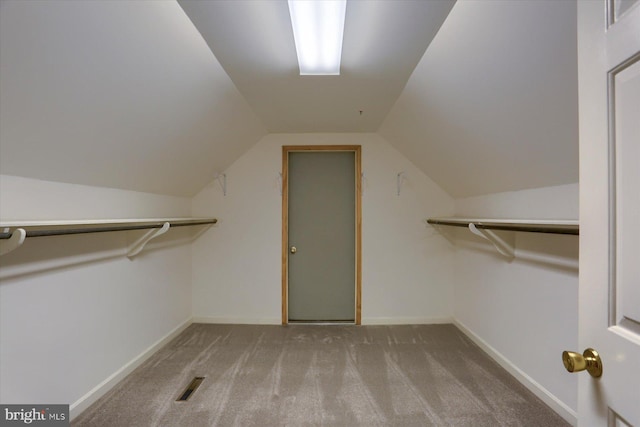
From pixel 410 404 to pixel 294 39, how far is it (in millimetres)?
2356

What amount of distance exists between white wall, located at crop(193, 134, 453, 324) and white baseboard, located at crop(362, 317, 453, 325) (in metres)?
0.01

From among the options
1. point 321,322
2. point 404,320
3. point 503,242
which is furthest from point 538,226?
point 321,322

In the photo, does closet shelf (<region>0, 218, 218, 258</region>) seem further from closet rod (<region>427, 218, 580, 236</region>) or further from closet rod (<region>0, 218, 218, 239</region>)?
closet rod (<region>427, 218, 580, 236</region>)

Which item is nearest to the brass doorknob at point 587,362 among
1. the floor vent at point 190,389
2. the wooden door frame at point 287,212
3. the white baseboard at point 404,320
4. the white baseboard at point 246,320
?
A: the floor vent at point 190,389

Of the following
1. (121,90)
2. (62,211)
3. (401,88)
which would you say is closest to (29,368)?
(62,211)

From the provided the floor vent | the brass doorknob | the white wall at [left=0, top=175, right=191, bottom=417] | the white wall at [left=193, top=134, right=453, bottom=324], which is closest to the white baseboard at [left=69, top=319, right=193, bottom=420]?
the white wall at [left=0, top=175, right=191, bottom=417]

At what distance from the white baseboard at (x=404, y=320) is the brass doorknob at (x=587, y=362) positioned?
3.02 m

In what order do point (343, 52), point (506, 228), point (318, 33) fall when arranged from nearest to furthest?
1. point (318, 33)
2. point (343, 52)
3. point (506, 228)

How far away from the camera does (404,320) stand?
359 centimetres

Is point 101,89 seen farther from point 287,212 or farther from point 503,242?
point 503,242

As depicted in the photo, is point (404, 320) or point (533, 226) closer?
point (533, 226)

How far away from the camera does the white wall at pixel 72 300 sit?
1.56 metres

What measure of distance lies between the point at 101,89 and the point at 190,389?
1.99m

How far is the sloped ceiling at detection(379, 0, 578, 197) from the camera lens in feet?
4.35
